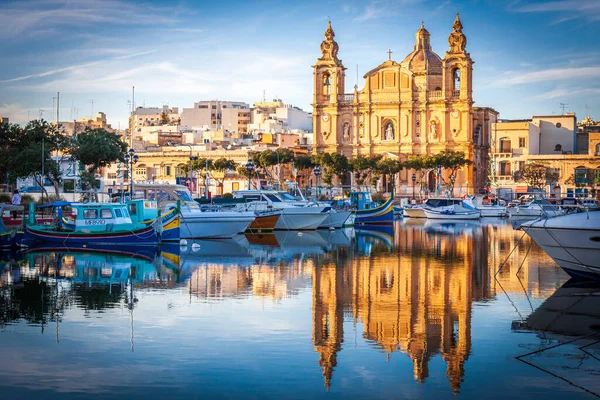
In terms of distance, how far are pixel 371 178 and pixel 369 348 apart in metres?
75.7

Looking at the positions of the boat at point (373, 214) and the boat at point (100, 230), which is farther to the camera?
the boat at point (373, 214)

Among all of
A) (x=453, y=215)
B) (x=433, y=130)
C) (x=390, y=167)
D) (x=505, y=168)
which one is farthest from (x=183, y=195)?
(x=505, y=168)

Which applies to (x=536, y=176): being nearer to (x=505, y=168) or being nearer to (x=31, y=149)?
(x=505, y=168)

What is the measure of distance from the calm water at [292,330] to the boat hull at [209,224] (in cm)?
1003

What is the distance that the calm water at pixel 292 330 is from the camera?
1242 centimetres

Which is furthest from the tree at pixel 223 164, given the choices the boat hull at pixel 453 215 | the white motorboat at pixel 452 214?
the boat hull at pixel 453 215

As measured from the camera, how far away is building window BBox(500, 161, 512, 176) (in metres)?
102

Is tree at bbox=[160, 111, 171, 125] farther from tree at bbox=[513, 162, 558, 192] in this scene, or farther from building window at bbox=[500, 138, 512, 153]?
tree at bbox=[513, 162, 558, 192]

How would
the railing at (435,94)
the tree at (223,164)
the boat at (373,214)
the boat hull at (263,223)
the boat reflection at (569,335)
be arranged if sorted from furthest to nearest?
1. the railing at (435,94)
2. the tree at (223,164)
3. the boat at (373,214)
4. the boat hull at (263,223)
5. the boat reflection at (569,335)

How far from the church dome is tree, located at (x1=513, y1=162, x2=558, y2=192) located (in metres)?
15.1

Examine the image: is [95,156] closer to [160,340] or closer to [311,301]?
[311,301]

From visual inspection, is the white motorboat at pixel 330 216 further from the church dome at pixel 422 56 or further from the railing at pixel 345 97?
the church dome at pixel 422 56

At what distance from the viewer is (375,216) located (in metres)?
59.4

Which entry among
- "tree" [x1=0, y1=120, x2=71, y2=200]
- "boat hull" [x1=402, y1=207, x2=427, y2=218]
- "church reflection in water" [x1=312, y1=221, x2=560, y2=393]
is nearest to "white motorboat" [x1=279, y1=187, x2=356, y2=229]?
"church reflection in water" [x1=312, y1=221, x2=560, y2=393]
